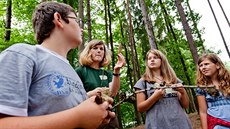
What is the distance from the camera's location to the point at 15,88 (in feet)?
3.13

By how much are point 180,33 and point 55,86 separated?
57.8 feet

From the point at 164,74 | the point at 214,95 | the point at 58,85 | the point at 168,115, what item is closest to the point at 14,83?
the point at 58,85

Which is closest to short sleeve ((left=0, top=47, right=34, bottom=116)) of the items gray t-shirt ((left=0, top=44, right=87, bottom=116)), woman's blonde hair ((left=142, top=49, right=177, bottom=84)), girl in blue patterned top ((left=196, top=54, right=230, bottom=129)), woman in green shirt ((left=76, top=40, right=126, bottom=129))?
gray t-shirt ((left=0, top=44, right=87, bottom=116))

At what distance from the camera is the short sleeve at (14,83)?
0.93 meters

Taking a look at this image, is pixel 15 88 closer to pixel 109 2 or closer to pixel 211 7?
pixel 109 2

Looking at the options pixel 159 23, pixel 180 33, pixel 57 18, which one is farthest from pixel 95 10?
pixel 57 18

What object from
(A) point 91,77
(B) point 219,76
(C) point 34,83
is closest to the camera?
(C) point 34,83

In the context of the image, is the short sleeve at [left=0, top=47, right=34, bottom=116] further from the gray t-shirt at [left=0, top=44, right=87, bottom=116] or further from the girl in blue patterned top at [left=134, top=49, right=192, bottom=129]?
the girl in blue patterned top at [left=134, top=49, right=192, bottom=129]

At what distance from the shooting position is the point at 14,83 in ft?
3.13

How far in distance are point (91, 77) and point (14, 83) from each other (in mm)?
2030

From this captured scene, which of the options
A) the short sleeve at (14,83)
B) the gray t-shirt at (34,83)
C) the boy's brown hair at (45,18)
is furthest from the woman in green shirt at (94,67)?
the short sleeve at (14,83)

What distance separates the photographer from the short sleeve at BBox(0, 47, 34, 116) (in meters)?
0.93

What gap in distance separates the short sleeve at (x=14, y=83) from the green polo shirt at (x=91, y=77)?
184 cm

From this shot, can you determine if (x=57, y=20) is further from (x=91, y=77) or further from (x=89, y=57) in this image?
(x=89, y=57)
